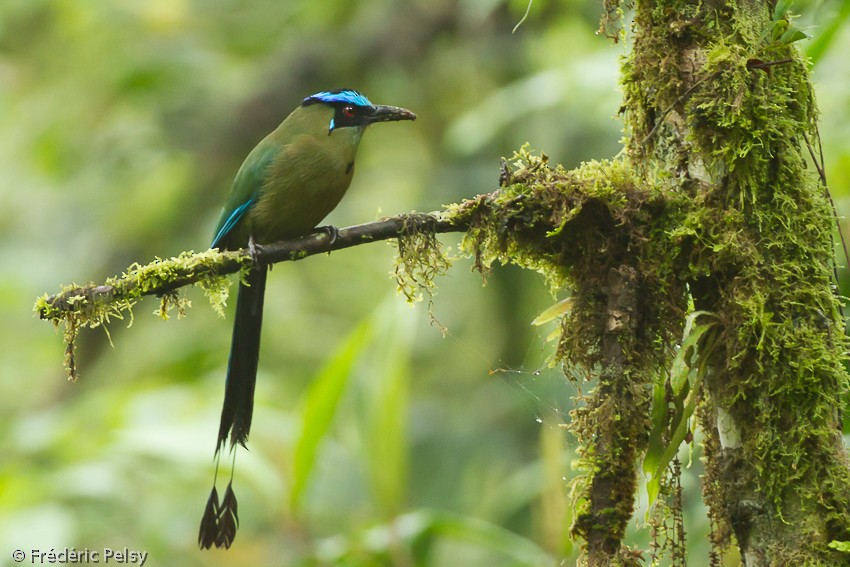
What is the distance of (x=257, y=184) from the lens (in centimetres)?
328

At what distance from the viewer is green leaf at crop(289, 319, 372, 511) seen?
347cm

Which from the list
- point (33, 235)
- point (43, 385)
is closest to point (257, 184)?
point (43, 385)

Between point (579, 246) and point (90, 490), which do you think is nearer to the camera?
point (579, 246)

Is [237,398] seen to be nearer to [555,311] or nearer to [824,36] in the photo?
[555,311]

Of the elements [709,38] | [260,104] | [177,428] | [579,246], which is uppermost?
[260,104]

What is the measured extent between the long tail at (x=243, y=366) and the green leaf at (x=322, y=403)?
0.44 m

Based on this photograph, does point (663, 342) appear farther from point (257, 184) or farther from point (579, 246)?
point (257, 184)

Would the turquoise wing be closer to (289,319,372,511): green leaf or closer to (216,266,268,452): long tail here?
(216,266,268,452): long tail

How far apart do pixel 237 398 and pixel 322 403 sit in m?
0.72

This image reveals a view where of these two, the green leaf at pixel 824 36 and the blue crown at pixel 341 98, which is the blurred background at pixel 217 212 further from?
the green leaf at pixel 824 36

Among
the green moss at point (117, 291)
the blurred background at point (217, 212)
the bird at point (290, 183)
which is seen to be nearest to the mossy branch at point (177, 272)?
the green moss at point (117, 291)

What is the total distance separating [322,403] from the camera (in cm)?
354

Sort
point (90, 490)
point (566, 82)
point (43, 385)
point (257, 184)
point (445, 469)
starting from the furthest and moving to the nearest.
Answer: point (43, 385)
point (445, 469)
point (566, 82)
point (90, 490)
point (257, 184)

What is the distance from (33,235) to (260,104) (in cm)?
257
